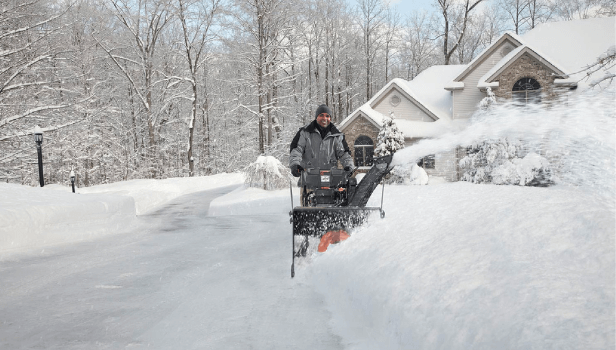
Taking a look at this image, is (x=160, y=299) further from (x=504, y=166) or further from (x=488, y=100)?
(x=488, y=100)

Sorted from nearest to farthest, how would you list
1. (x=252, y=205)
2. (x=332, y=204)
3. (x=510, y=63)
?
(x=332, y=204) < (x=252, y=205) < (x=510, y=63)

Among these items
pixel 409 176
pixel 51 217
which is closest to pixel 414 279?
pixel 51 217

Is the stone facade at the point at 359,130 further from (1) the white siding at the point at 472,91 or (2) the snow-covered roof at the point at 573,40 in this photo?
(2) the snow-covered roof at the point at 573,40

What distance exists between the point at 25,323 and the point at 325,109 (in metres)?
4.64

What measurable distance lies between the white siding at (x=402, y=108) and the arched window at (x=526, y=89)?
15.0 feet

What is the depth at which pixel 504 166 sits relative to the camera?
51.9ft

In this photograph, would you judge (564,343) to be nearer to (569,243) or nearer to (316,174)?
(569,243)

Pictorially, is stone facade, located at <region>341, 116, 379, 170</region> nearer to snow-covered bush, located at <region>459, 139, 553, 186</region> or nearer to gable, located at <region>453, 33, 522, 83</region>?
gable, located at <region>453, 33, 522, 83</region>

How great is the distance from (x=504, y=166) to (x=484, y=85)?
6558 millimetres

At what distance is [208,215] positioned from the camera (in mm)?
12617

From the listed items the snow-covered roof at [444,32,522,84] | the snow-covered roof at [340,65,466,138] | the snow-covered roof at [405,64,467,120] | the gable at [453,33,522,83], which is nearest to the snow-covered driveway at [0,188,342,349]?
the snow-covered roof at [340,65,466,138]

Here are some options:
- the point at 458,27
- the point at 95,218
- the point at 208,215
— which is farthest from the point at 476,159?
the point at 458,27

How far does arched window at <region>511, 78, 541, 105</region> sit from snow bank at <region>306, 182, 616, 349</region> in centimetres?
1826

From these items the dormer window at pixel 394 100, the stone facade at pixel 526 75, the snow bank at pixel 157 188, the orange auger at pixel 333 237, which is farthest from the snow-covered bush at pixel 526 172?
the snow bank at pixel 157 188
